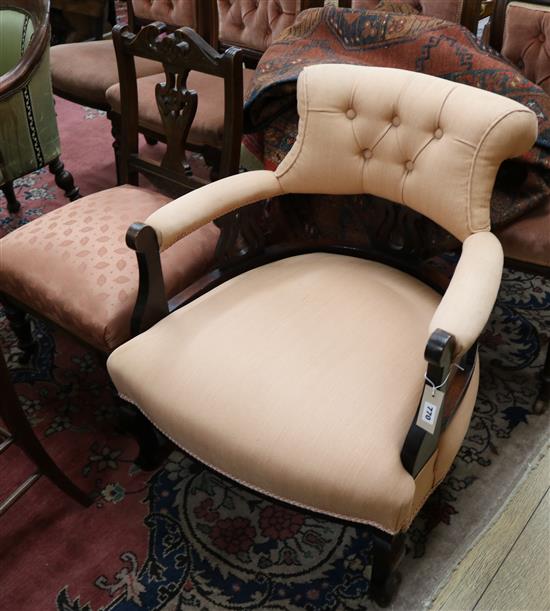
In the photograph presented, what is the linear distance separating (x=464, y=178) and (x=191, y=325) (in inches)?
19.2

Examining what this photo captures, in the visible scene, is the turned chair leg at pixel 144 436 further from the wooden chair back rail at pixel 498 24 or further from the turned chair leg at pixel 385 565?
the wooden chair back rail at pixel 498 24

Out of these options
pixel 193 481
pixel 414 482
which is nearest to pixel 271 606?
pixel 193 481

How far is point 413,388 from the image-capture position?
847mm

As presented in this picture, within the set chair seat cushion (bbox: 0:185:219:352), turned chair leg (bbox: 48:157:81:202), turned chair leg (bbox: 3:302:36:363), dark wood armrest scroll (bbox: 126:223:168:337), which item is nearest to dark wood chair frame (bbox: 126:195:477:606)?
dark wood armrest scroll (bbox: 126:223:168:337)

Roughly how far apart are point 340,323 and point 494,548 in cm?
50

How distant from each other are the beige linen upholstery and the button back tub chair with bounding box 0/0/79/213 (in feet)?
2.84

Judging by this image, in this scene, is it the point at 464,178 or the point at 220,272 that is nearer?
the point at 464,178

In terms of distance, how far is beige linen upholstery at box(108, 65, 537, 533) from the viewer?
78cm

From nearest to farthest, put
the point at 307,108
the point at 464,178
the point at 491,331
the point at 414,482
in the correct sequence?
the point at 414,482, the point at 464,178, the point at 307,108, the point at 491,331

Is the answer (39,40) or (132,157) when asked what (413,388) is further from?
(39,40)

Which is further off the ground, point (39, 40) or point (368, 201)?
point (39, 40)

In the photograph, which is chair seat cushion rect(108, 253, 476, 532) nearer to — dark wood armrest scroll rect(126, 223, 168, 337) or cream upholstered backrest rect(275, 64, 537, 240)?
dark wood armrest scroll rect(126, 223, 168, 337)

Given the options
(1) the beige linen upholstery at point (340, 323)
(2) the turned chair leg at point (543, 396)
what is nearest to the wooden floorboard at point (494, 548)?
(2) the turned chair leg at point (543, 396)

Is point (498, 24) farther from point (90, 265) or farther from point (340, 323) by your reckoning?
point (90, 265)
